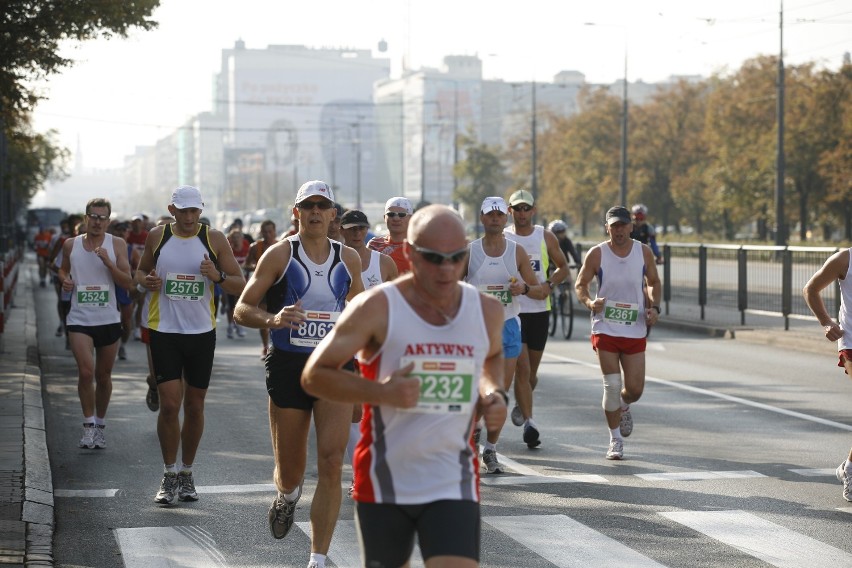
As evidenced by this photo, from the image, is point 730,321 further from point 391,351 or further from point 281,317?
point 391,351

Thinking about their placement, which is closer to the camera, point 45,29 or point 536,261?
point 536,261

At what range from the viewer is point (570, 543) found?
7594mm

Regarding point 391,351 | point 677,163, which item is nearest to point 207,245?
point 391,351

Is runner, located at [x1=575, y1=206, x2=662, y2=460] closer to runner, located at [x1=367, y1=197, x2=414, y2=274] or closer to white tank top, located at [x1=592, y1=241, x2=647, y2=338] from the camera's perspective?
white tank top, located at [x1=592, y1=241, x2=647, y2=338]

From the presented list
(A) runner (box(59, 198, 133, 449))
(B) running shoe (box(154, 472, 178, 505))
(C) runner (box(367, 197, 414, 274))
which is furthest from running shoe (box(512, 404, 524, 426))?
(B) running shoe (box(154, 472, 178, 505))

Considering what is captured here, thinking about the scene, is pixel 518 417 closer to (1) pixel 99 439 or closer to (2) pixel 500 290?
(2) pixel 500 290

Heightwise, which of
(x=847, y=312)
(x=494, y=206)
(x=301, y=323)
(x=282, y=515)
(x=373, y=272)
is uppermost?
(x=494, y=206)

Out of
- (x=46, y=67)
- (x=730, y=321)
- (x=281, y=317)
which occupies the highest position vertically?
(x=46, y=67)

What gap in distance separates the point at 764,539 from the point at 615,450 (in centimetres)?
286

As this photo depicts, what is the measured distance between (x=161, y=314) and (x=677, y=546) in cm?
349

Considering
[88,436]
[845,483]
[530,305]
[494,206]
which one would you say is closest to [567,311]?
[530,305]

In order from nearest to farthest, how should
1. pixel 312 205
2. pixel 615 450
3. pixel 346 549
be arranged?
pixel 312 205
pixel 346 549
pixel 615 450

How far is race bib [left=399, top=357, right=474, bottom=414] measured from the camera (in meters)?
4.50

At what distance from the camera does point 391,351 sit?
4.54 m
